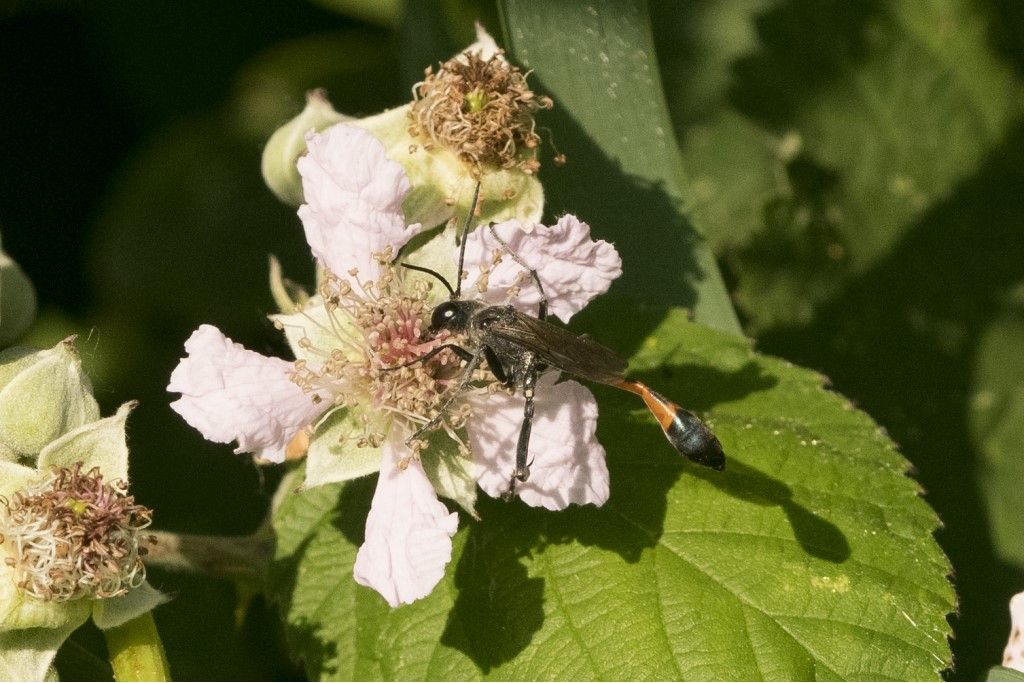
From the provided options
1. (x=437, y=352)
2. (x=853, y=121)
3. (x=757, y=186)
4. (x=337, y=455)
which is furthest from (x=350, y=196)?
(x=853, y=121)

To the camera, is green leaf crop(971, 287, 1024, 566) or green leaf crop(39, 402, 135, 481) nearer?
green leaf crop(39, 402, 135, 481)

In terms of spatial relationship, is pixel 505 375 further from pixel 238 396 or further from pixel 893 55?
pixel 893 55

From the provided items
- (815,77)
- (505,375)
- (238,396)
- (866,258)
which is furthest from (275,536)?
(815,77)

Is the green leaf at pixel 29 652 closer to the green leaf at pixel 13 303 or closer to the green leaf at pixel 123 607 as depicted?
the green leaf at pixel 123 607

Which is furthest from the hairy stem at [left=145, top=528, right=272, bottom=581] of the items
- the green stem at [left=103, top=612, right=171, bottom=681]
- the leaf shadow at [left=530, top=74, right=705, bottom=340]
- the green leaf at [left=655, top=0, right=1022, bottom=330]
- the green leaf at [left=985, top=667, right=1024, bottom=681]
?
the green leaf at [left=655, top=0, right=1022, bottom=330]

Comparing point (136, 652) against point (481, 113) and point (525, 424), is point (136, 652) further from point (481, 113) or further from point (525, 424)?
point (481, 113)

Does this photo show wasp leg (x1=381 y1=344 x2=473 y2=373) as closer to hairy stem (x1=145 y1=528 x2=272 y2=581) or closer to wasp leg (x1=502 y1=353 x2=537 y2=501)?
wasp leg (x1=502 y1=353 x2=537 y2=501)
